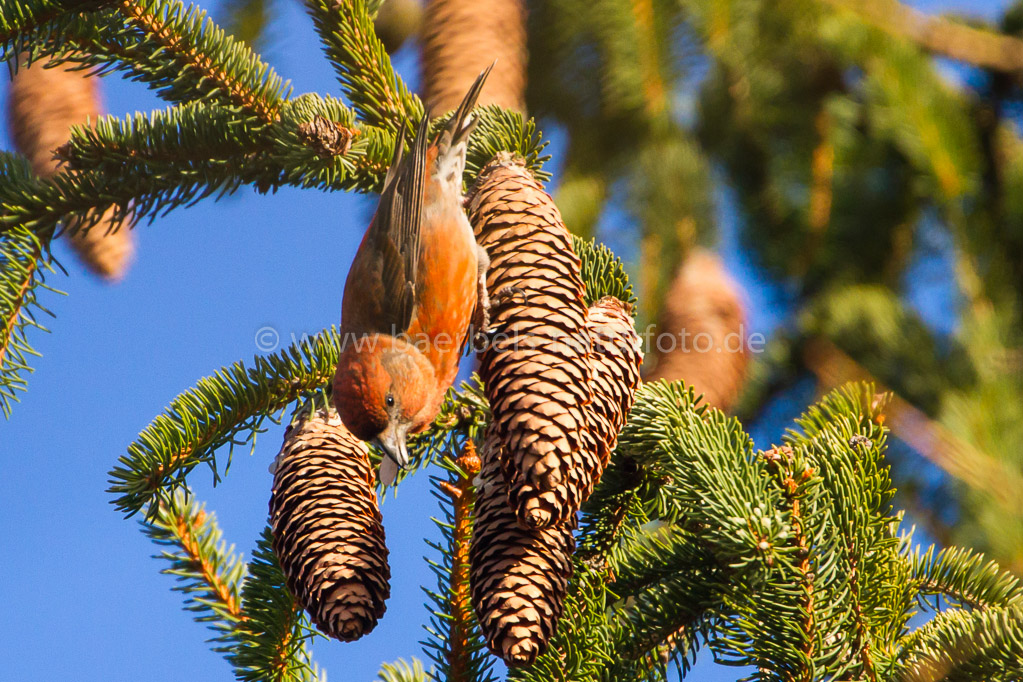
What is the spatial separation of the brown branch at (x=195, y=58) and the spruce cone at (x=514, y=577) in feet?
3.27

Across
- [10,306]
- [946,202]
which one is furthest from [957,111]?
[10,306]

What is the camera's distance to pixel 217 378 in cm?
167

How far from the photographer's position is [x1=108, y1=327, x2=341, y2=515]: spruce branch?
4.95ft

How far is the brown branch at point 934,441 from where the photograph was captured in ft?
8.39

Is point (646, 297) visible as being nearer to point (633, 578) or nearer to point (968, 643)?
point (633, 578)

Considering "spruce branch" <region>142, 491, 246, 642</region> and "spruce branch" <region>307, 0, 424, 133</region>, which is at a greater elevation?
"spruce branch" <region>307, 0, 424, 133</region>

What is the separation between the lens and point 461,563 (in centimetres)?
157

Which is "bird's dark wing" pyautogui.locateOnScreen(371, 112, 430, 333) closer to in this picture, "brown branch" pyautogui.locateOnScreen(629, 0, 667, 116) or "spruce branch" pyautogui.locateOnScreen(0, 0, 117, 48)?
"spruce branch" pyautogui.locateOnScreen(0, 0, 117, 48)

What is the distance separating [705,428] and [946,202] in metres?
2.48

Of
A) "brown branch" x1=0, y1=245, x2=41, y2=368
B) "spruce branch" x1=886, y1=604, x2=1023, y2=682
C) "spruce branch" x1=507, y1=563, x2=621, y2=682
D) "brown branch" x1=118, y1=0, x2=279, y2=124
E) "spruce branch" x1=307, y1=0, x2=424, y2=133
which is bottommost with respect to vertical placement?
"spruce branch" x1=886, y1=604, x2=1023, y2=682

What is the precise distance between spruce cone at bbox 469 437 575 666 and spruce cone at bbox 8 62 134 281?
181 centimetres

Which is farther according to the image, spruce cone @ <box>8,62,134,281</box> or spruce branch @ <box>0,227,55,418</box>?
spruce cone @ <box>8,62,134,281</box>

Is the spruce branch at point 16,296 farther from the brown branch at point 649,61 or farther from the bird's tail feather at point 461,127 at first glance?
the brown branch at point 649,61

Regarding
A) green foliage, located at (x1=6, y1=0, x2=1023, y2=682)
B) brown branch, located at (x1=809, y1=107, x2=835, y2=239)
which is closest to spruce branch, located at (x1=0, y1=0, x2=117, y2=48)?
green foliage, located at (x1=6, y1=0, x2=1023, y2=682)
